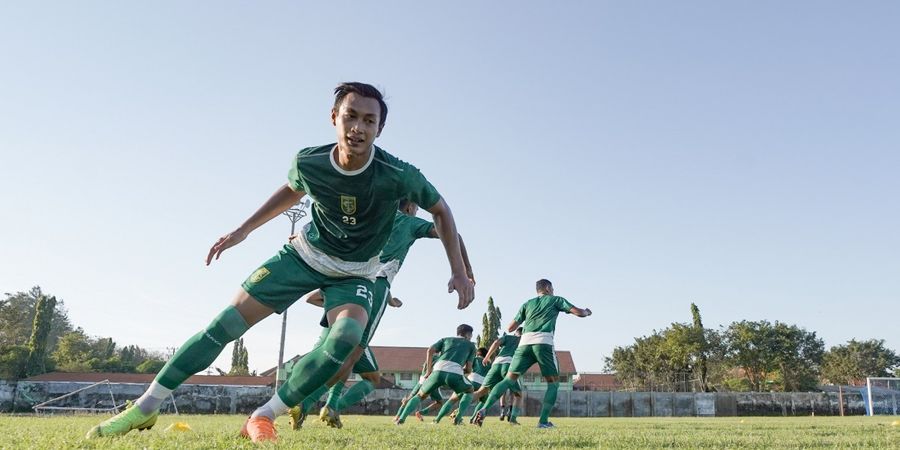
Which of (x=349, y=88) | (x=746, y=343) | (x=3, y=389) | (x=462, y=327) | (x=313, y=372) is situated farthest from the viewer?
(x=746, y=343)

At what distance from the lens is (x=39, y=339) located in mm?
54094

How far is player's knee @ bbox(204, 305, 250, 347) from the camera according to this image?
404cm

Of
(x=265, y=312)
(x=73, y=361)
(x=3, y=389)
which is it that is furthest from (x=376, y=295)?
(x=73, y=361)

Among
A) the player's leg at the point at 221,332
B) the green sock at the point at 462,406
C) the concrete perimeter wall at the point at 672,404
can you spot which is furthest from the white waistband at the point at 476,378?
the concrete perimeter wall at the point at 672,404

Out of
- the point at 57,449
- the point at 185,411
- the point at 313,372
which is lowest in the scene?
the point at 185,411

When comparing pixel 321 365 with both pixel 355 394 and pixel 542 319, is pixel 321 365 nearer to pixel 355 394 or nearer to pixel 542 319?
pixel 355 394

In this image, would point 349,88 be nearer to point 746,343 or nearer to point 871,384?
point 871,384

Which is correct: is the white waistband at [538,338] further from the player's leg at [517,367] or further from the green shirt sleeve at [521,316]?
the green shirt sleeve at [521,316]

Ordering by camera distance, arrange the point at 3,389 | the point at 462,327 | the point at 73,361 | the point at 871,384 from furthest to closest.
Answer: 1. the point at 73,361
2. the point at 871,384
3. the point at 3,389
4. the point at 462,327

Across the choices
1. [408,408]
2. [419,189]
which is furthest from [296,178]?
[408,408]

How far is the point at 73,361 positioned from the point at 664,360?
2148 inches

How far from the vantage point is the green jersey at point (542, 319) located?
10.5 metres

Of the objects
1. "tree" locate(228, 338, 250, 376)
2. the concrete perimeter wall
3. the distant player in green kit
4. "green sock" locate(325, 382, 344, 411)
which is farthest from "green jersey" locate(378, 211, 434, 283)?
"tree" locate(228, 338, 250, 376)

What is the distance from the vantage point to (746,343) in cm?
5338
